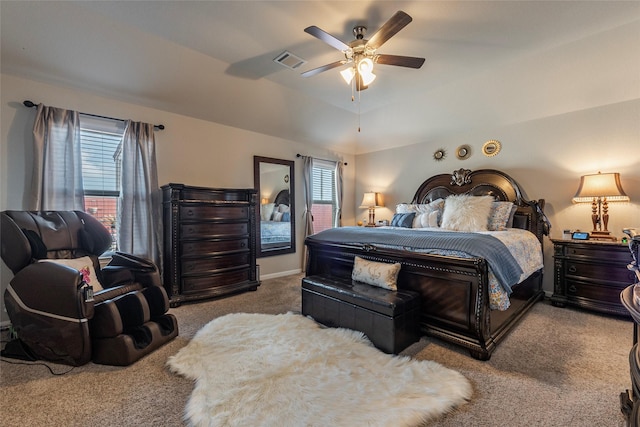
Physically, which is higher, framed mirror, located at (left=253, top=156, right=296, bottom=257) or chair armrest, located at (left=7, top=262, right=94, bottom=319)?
framed mirror, located at (left=253, top=156, right=296, bottom=257)

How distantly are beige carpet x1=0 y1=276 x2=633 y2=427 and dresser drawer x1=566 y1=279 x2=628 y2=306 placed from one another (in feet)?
1.49

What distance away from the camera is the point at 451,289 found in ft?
7.63

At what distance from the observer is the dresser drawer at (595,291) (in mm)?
2955

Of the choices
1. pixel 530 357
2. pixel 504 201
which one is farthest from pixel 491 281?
pixel 504 201

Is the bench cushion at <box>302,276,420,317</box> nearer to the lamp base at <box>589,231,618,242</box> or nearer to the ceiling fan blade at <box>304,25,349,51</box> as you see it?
the ceiling fan blade at <box>304,25,349,51</box>

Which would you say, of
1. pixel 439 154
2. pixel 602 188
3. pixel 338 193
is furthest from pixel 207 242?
pixel 602 188

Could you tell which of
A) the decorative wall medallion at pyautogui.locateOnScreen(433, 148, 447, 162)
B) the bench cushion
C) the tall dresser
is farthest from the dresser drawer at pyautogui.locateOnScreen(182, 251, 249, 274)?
the decorative wall medallion at pyautogui.locateOnScreen(433, 148, 447, 162)

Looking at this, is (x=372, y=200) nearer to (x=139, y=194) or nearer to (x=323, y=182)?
(x=323, y=182)

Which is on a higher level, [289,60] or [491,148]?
[289,60]

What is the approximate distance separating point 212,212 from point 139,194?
856 millimetres

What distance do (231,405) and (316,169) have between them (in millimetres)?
4366

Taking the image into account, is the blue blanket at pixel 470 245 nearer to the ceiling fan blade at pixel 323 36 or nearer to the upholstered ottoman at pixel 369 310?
the upholstered ottoman at pixel 369 310

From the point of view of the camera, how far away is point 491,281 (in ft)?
7.18

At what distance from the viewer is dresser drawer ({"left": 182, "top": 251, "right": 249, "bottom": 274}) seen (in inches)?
135
